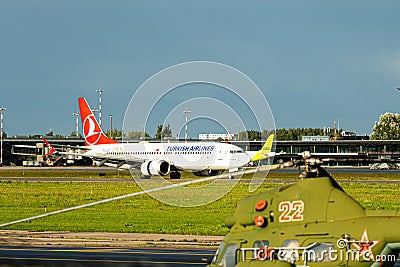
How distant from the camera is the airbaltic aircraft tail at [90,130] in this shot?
290 feet

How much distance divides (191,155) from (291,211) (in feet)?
203

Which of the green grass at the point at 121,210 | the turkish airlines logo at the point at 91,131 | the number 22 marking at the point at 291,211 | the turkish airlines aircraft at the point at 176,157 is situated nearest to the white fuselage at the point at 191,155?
the turkish airlines aircraft at the point at 176,157

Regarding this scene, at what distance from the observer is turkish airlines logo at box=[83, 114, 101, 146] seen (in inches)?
3501

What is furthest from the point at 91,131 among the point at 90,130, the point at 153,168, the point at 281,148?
the point at 281,148

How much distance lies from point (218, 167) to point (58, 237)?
46200 mm

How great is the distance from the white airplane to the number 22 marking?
53949 mm

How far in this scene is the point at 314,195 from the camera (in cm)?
1331

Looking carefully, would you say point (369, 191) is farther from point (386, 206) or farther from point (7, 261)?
point (7, 261)

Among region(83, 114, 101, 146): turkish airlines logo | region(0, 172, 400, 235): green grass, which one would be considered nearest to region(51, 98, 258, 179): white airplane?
region(83, 114, 101, 146): turkish airlines logo

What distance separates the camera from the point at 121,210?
40.2 metres

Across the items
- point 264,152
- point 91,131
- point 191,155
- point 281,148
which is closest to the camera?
point 191,155

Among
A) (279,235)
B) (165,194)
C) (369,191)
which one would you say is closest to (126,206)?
(165,194)

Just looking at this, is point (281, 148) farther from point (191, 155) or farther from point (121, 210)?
point (121, 210)

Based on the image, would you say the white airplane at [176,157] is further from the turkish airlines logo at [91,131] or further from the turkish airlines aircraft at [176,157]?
the turkish airlines logo at [91,131]
